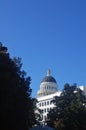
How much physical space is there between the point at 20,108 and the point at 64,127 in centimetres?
2838

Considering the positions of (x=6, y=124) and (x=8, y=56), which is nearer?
(x=6, y=124)

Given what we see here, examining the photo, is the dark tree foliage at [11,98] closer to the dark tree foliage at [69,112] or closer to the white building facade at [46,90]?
the dark tree foliage at [69,112]

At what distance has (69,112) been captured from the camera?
246 feet

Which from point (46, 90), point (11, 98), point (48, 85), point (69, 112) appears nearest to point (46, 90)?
point (46, 90)

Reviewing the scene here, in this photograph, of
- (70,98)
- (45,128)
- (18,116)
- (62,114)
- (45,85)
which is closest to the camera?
(18,116)

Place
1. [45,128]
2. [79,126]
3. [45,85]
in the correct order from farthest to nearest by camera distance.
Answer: [45,85] → [79,126] → [45,128]

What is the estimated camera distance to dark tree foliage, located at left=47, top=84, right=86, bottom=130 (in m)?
72.6

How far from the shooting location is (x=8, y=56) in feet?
158

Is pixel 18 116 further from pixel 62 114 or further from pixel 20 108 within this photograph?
pixel 62 114

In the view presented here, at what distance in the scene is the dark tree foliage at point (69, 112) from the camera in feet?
238

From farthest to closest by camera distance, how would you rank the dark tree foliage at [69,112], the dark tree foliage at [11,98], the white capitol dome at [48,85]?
the white capitol dome at [48,85] → the dark tree foliage at [69,112] → the dark tree foliage at [11,98]

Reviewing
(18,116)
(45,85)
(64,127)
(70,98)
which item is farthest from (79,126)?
(45,85)

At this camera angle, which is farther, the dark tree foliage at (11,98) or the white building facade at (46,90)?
the white building facade at (46,90)

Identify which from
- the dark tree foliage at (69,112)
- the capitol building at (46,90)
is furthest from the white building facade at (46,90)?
the dark tree foliage at (69,112)
